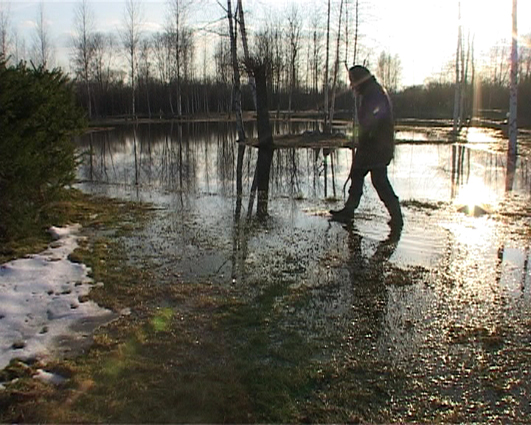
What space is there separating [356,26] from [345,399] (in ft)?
97.0

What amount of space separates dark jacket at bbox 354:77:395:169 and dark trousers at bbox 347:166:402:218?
3.8 inches

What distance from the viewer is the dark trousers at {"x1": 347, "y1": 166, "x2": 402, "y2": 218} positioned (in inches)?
270

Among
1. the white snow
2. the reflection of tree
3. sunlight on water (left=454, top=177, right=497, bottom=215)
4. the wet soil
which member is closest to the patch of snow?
the wet soil

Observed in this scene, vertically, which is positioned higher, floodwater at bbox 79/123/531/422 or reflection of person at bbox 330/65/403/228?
reflection of person at bbox 330/65/403/228

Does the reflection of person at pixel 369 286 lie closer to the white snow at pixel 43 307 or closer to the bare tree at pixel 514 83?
the white snow at pixel 43 307

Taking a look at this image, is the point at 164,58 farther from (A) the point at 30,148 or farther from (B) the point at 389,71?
(A) the point at 30,148

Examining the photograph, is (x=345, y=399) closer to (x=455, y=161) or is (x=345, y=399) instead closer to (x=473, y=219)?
(x=473, y=219)

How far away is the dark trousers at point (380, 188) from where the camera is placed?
22.5ft

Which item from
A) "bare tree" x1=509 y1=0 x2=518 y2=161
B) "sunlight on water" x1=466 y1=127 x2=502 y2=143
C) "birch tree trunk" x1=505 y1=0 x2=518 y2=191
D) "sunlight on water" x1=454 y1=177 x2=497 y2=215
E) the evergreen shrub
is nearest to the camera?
the evergreen shrub

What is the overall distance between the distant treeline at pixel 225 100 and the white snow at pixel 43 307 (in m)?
51.3

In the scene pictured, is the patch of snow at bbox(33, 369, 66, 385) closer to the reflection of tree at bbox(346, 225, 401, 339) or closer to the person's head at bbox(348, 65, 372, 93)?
the reflection of tree at bbox(346, 225, 401, 339)

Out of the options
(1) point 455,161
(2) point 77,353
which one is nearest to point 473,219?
(2) point 77,353

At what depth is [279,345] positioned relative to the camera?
329cm

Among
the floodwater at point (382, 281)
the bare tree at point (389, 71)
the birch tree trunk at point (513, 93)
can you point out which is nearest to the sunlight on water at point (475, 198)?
the floodwater at point (382, 281)
